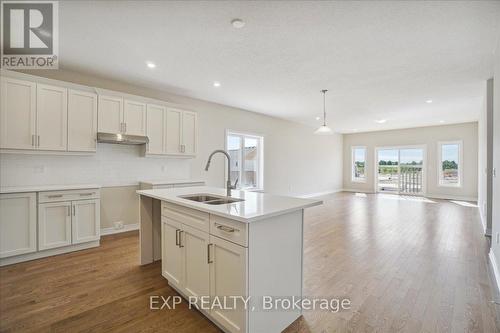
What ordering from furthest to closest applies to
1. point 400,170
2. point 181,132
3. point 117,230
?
point 400,170 < point 181,132 < point 117,230

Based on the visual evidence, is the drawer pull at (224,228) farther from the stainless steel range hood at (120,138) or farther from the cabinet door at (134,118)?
the cabinet door at (134,118)

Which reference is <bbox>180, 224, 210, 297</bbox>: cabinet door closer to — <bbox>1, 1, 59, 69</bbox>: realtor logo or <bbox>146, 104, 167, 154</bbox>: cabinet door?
<bbox>1, 1, 59, 69</bbox>: realtor logo

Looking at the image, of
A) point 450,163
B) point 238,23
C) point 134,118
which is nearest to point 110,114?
point 134,118

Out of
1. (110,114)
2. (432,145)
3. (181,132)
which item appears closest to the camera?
(110,114)

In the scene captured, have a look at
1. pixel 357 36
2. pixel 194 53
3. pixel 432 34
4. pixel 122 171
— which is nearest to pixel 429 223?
pixel 432 34

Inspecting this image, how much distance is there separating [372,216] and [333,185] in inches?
191

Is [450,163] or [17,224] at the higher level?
[450,163]

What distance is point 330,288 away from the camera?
2354 millimetres

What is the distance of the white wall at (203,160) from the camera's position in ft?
11.5

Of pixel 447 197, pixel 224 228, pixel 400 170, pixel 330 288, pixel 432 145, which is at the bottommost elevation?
Result: pixel 330 288

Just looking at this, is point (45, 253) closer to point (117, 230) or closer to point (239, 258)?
point (117, 230)

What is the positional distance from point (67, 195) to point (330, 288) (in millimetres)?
3528

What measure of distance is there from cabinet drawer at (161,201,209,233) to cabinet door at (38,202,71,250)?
1.90 metres

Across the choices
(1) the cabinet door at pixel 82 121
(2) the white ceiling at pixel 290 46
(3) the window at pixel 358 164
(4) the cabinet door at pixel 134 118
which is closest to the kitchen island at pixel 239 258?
(2) the white ceiling at pixel 290 46
